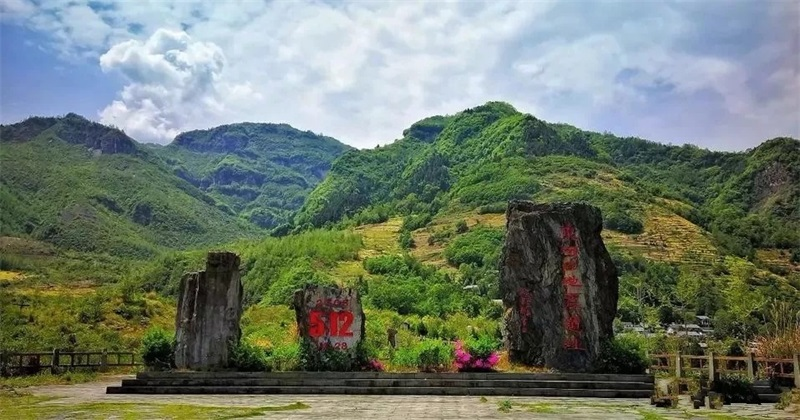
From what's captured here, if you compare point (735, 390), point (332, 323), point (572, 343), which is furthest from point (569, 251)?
point (332, 323)

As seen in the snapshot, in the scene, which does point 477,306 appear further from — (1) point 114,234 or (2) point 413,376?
(1) point 114,234

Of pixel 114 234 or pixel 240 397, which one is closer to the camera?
pixel 240 397

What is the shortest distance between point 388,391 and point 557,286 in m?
5.18

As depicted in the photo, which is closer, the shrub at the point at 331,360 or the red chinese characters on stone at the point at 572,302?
the shrub at the point at 331,360

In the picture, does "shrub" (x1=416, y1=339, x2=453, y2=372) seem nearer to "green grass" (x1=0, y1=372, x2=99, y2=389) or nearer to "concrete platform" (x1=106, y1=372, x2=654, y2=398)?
"concrete platform" (x1=106, y1=372, x2=654, y2=398)

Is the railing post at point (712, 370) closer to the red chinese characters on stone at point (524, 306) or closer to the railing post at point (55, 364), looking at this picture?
the red chinese characters on stone at point (524, 306)

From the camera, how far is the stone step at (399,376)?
16.1m

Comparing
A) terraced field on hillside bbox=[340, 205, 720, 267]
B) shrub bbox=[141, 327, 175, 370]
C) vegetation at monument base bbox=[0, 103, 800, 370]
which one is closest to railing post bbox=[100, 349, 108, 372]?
vegetation at monument base bbox=[0, 103, 800, 370]

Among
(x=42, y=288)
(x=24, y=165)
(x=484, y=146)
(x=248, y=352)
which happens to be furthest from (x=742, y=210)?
(x=24, y=165)

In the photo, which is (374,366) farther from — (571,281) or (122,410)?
(122,410)

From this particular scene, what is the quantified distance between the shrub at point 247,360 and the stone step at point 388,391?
2.81 ft

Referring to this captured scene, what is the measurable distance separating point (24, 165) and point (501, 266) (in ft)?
311

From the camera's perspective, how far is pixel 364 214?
10431 centimetres

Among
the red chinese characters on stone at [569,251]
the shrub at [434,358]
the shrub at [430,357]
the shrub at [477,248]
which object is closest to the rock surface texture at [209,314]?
the shrub at [430,357]
